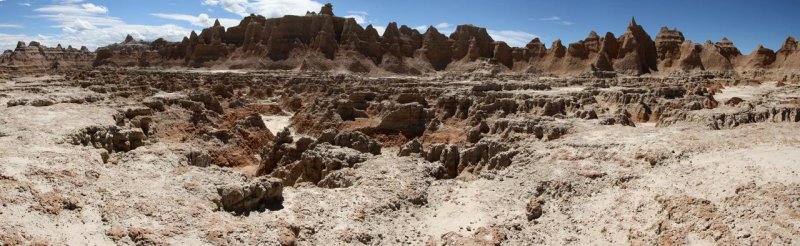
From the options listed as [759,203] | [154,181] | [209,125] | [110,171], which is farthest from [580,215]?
[209,125]

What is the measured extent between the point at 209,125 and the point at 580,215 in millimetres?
19914

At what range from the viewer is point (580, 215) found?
13969 millimetres

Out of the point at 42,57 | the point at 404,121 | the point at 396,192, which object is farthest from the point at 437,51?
the point at 42,57

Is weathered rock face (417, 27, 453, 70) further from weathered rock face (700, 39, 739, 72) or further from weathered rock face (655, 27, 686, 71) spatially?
weathered rock face (700, 39, 739, 72)

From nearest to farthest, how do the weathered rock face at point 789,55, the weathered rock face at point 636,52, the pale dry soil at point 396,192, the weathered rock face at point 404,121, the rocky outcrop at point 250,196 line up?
the pale dry soil at point 396,192 < the rocky outcrop at point 250,196 < the weathered rock face at point 404,121 < the weathered rock face at point 789,55 < the weathered rock face at point 636,52

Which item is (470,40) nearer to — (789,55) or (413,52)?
(413,52)

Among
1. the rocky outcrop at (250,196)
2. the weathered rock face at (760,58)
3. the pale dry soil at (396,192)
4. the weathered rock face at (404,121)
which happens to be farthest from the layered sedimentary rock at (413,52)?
the rocky outcrop at (250,196)

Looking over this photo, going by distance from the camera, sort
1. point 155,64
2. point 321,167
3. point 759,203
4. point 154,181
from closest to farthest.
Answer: point 759,203
point 154,181
point 321,167
point 155,64

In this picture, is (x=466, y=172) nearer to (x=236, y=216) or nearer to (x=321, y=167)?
(x=321, y=167)

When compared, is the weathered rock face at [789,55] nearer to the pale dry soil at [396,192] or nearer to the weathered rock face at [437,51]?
the weathered rock face at [437,51]

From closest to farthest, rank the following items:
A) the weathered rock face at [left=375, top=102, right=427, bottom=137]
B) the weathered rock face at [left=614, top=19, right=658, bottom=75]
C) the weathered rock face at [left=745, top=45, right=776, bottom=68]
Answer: the weathered rock face at [left=375, top=102, right=427, bottom=137]
the weathered rock face at [left=745, top=45, right=776, bottom=68]
the weathered rock face at [left=614, top=19, right=658, bottom=75]

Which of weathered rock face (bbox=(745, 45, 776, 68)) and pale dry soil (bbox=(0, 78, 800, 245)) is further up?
weathered rock face (bbox=(745, 45, 776, 68))

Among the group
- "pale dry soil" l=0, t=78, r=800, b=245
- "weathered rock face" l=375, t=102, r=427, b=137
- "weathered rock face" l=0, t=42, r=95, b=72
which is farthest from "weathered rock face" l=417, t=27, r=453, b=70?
"pale dry soil" l=0, t=78, r=800, b=245

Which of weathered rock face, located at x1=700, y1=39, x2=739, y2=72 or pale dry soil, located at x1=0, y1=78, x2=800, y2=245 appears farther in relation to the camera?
weathered rock face, located at x1=700, y1=39, x2=739, y2=72
